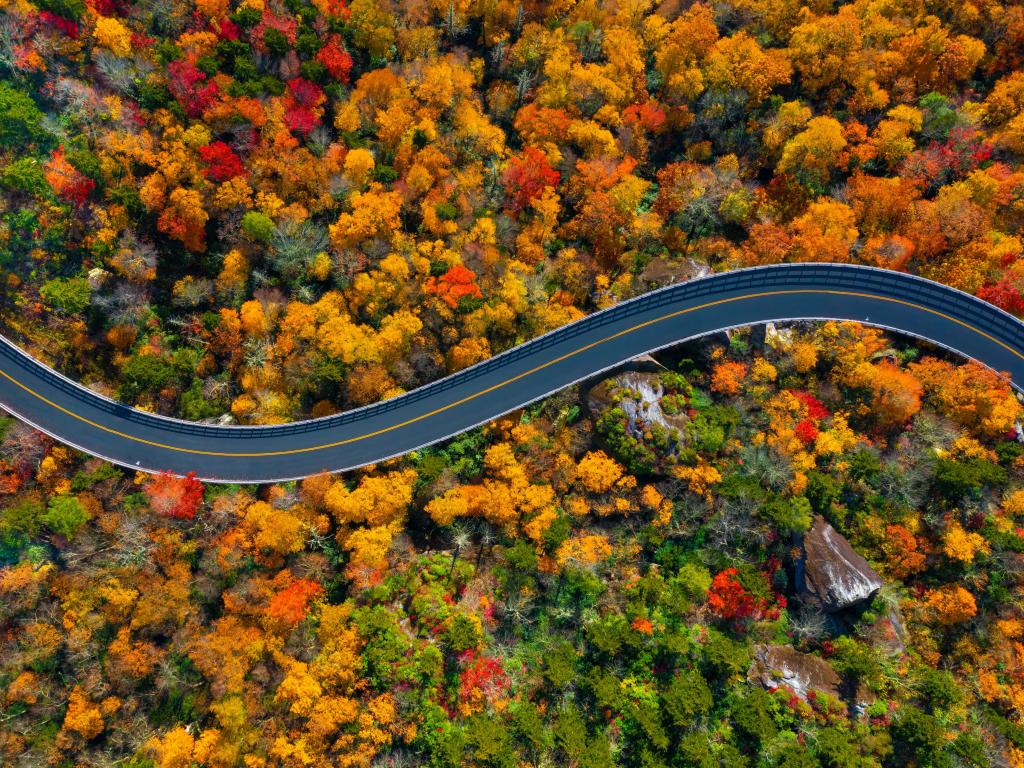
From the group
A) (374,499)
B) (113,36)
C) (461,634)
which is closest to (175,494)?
(374,499)

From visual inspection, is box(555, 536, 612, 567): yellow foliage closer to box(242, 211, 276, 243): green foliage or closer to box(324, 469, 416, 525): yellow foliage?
box(324, 469, 416, 525): yellow foliage

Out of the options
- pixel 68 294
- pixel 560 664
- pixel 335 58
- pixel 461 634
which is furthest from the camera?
pixel 335 58

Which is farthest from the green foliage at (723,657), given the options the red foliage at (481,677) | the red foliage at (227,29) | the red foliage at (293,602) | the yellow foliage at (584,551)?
the red foliage at (227,29)


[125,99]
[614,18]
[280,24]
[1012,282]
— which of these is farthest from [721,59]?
[125,99]

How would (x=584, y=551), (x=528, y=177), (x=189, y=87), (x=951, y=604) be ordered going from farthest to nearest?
(x=528, y=177) < (x=189, y=87) < (x=584, y=551) < (x=951, y=604)

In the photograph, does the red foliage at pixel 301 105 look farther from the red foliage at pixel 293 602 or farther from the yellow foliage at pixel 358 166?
the red foliage at pixel 293 602

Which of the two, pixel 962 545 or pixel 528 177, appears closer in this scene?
pixel 962 545

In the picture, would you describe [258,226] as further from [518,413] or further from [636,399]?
[636,399]

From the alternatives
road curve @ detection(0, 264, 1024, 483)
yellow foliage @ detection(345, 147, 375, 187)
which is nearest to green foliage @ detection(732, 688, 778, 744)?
road curve @ detection(0, 264, 1024, 483)

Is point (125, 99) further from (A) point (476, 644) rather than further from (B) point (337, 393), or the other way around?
(A) point (476, 644)
